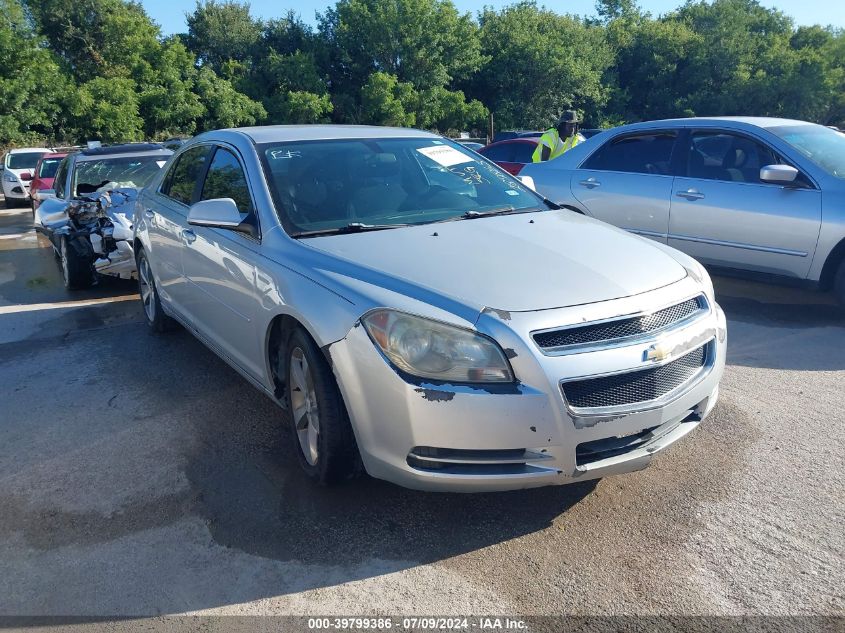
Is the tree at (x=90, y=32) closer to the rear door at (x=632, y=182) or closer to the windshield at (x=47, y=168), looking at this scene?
the windshield at (x=47, y=168)

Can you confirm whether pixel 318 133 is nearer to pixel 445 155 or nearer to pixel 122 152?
pixel 445 155

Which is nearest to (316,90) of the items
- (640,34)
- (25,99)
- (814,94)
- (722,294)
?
(25,99)

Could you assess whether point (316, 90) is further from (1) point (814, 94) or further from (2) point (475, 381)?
(2) point (475, 381)

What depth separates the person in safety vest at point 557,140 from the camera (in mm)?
8797

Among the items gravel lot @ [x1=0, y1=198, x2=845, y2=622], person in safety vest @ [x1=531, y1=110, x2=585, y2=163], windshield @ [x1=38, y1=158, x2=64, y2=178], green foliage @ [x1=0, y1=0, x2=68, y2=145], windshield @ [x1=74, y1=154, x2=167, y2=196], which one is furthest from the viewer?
green foliage @ [x1=0, y1=0, x2=68, y2=145]

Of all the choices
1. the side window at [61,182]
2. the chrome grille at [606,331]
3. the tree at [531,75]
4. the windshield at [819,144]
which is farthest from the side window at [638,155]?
the tree at [531,75]

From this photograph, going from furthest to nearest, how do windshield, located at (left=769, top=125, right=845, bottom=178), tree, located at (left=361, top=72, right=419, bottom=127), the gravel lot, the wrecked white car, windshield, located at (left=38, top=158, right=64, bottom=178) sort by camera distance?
tree, located at (left=361, top=72, right=419, bottom=127)
windshield, located at (left=38, top=158, right=64, bottom=178)
the wrecked white car
windshield, located at (left=769, top=125, right=845, bottom=178)
the gravel lot

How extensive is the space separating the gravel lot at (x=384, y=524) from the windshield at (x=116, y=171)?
16.9 ft

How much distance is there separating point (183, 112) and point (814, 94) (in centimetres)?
3590

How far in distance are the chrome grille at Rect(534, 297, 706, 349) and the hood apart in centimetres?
12

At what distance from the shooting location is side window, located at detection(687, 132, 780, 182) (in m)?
6.21

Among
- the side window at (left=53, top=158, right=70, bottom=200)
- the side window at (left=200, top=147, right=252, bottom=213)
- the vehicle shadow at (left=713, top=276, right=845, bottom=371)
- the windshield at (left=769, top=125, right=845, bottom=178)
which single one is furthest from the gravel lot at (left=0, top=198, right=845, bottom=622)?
the side window at (left=53, top=158, right=70, bottom=200)

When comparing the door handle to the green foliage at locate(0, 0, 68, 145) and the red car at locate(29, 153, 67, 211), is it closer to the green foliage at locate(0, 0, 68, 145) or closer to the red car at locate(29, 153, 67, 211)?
the red car at locate(29, 153, 67, 211)

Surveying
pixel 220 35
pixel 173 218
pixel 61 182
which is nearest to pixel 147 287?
pixel 173 218
